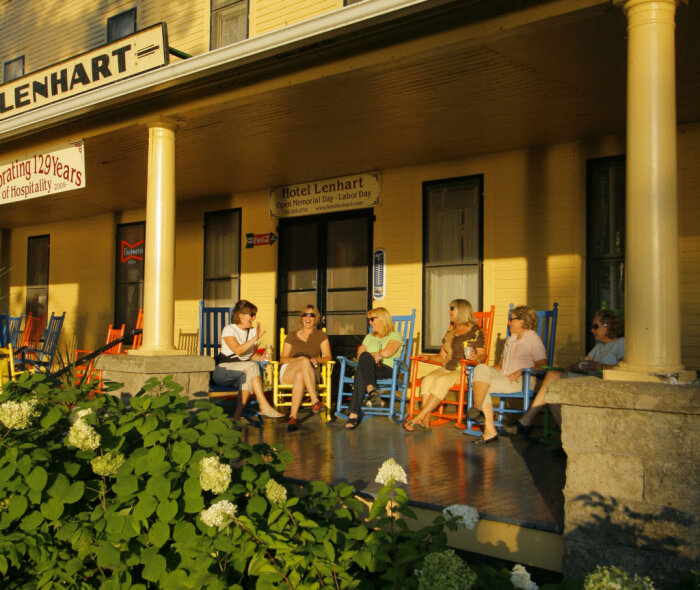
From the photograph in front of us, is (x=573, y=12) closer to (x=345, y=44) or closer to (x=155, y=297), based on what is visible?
(x=345, y=44)

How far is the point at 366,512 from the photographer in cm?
340


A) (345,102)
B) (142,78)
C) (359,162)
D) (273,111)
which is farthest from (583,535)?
(359,162)

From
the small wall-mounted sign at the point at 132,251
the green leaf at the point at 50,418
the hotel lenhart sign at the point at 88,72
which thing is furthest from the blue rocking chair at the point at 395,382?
the small wall-mounted sign at the point at 132,251

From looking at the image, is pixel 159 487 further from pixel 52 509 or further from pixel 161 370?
pixel 161 370

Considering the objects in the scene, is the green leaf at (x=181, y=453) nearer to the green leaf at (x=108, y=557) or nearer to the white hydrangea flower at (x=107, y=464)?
the white hydrangea flower at (x=107, y=464)

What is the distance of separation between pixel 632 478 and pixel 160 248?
391cm

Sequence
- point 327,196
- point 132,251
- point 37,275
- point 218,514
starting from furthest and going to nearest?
point 37,275
point 132,251
point 327,196
point 218,514

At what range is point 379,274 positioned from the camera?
7.59m

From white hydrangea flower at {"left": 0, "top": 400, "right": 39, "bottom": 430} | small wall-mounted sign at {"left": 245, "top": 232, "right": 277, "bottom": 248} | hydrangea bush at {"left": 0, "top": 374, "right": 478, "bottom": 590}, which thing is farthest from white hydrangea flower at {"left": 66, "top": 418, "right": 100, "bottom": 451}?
small wall-mounted sign at {"left": 245, "top": 232, "right": 277, "bottom": 248}

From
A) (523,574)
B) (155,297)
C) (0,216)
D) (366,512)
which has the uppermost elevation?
(0,216)

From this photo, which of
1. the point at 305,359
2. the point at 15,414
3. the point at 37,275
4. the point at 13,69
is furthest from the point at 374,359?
the point at 13,69

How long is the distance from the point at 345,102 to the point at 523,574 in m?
4.03

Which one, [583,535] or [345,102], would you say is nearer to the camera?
[583,535]

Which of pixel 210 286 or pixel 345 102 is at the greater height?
pixel 345 102
